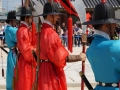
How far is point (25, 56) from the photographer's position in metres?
5.67

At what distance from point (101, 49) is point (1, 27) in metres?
16.3

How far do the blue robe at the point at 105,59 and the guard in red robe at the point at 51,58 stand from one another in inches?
41.2

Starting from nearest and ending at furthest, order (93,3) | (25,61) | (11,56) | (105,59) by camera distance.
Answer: (105,59), (25,61), (11,56), (93,3)

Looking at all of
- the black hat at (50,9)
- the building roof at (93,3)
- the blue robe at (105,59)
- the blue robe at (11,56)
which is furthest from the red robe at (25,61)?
the building roof at (93,3)

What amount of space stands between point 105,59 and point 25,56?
9.00 ft

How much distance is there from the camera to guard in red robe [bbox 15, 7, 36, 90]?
5668 mm

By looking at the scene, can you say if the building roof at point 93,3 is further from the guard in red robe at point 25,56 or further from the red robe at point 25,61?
the red robe at point 25,61

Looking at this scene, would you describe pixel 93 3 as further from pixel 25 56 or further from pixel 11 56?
pixel 25 56

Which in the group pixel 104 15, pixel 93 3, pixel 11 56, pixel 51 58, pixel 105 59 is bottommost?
pixel 11 56

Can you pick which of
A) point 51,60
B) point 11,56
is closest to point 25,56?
point 11,56

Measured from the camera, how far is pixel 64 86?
464cm

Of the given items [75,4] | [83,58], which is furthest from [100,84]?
[75,4]

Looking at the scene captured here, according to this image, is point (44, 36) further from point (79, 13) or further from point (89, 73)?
point (89, 73)

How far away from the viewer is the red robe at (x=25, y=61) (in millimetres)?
5660
